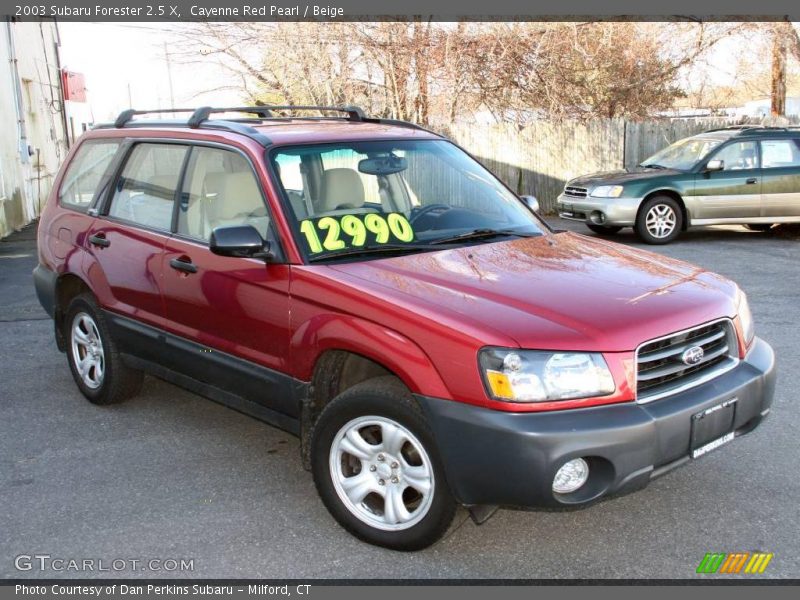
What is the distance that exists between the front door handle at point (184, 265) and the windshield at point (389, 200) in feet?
2.39

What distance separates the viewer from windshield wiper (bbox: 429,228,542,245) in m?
4.29

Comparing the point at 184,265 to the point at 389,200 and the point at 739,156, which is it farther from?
the point at 739,156

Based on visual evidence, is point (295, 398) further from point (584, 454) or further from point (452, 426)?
point (584, 454)

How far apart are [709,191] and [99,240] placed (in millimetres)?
9807

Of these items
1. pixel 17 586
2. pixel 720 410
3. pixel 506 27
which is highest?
pixel 506 27

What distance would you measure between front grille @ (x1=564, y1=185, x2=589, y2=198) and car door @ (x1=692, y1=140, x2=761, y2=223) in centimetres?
162

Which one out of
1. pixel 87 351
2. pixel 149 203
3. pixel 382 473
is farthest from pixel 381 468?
pixel 87 351

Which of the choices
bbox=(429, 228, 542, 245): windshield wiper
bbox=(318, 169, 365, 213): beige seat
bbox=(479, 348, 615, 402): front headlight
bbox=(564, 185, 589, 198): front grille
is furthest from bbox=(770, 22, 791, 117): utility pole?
bbox=(479, 348, 615, 402): front headlight

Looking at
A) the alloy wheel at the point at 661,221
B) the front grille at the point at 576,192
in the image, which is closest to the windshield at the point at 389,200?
the alloy wheel at the point at 661,221

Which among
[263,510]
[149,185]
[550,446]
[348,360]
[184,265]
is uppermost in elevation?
[149,185]

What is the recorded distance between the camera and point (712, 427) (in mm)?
3461

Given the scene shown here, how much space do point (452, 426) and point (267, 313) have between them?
124 centimetres

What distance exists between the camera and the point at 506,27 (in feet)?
62.6

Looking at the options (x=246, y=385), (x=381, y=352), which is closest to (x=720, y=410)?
(x=381, y=352)
